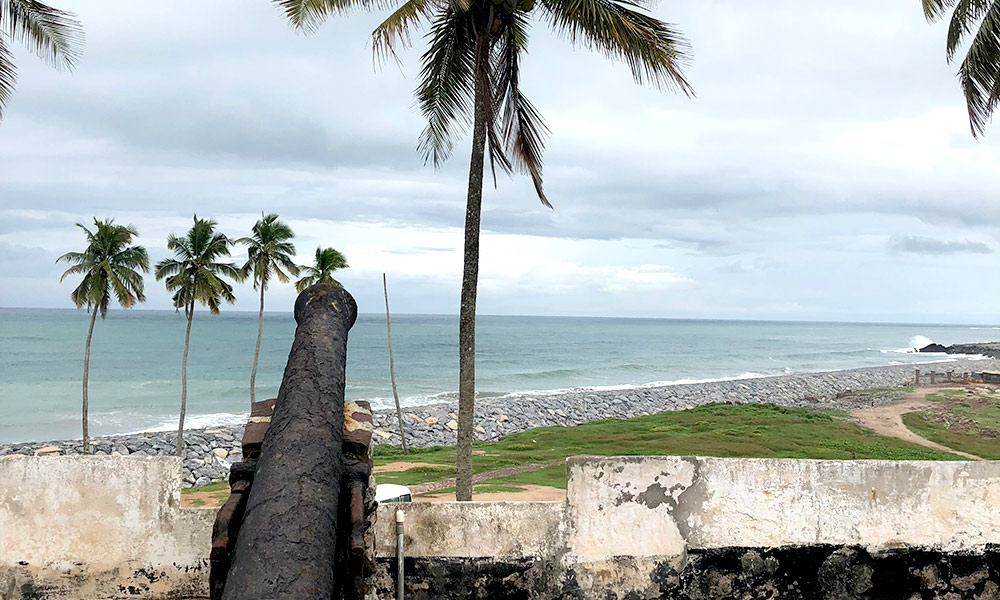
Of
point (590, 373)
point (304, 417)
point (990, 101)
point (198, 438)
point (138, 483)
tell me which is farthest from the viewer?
point (590, 373)

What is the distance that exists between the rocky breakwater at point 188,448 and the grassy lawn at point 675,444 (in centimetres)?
452

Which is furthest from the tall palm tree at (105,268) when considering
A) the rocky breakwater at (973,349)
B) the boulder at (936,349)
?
the boulder at (936,349)

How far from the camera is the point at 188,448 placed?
96.4 feet

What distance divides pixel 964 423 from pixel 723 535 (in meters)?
27.2

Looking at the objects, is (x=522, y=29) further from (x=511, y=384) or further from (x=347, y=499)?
(x=511, y=384)

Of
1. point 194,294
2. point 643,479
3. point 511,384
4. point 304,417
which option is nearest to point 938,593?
point 643,479

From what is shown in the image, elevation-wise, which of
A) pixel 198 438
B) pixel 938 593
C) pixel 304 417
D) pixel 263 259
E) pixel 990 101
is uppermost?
pixel 990 101

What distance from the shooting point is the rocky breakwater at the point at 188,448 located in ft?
86.3

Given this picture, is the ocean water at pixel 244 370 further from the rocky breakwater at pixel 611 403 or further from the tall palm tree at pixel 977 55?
the tall palm tree at pixel 977 55

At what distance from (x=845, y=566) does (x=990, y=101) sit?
1127 centimetres

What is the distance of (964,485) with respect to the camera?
14.6ft

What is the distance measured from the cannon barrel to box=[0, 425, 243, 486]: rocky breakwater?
75.6 feet

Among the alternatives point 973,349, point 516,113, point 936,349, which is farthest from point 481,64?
point 936,349

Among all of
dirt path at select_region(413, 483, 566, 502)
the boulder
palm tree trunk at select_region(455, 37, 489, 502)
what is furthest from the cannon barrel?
the boulder
